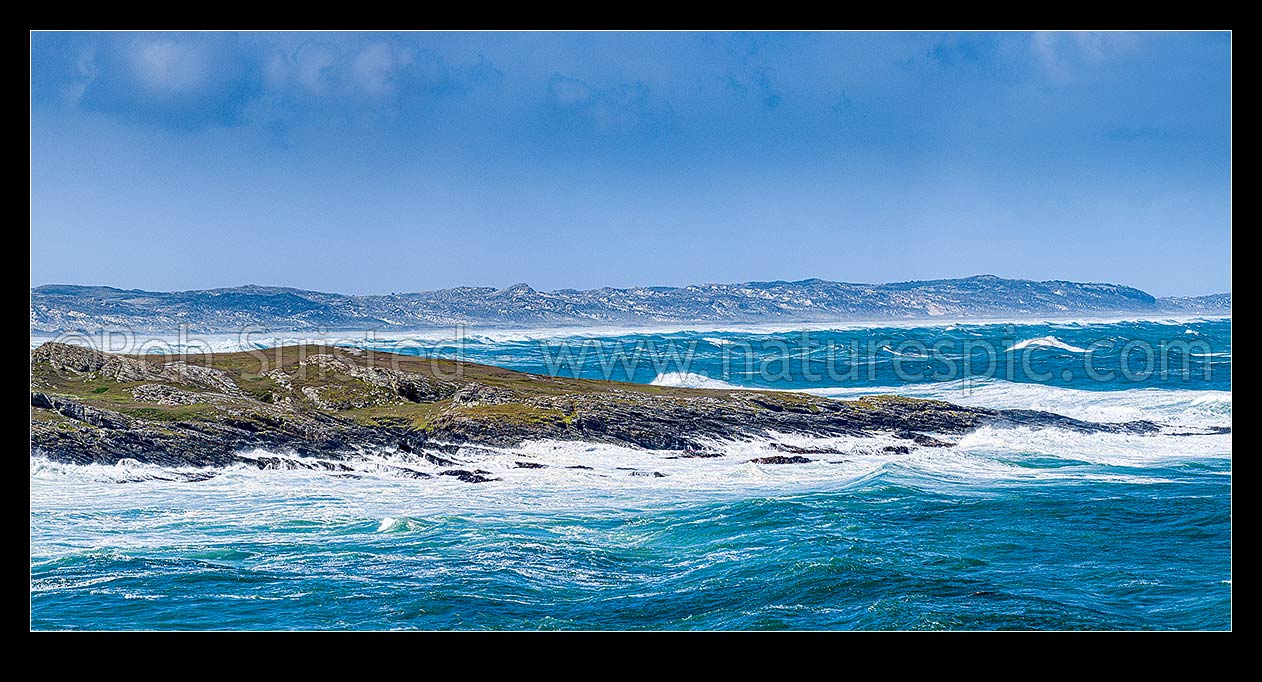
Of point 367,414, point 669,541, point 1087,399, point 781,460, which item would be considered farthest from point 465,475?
point 1087,399

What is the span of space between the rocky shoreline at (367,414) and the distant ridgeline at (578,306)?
53.7 metres

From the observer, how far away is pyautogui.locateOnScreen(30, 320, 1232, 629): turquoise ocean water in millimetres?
12625

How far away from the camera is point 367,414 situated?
28.7 metres

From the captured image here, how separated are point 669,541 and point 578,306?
102m

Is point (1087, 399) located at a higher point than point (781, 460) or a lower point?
higher

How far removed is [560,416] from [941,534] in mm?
13129

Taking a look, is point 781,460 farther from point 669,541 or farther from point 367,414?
point 367,414

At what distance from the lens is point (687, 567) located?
14.9 meters

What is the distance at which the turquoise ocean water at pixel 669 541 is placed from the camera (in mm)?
12625

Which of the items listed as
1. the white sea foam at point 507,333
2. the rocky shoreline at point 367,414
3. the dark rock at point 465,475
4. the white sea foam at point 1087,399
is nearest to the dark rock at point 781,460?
the rocky shoreline at point 367,414

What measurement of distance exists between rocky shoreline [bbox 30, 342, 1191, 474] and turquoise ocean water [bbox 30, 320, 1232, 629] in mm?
973

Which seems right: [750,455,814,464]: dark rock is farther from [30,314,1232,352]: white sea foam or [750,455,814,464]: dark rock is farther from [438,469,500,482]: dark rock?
[30,314,1232,352]: white sea foam
